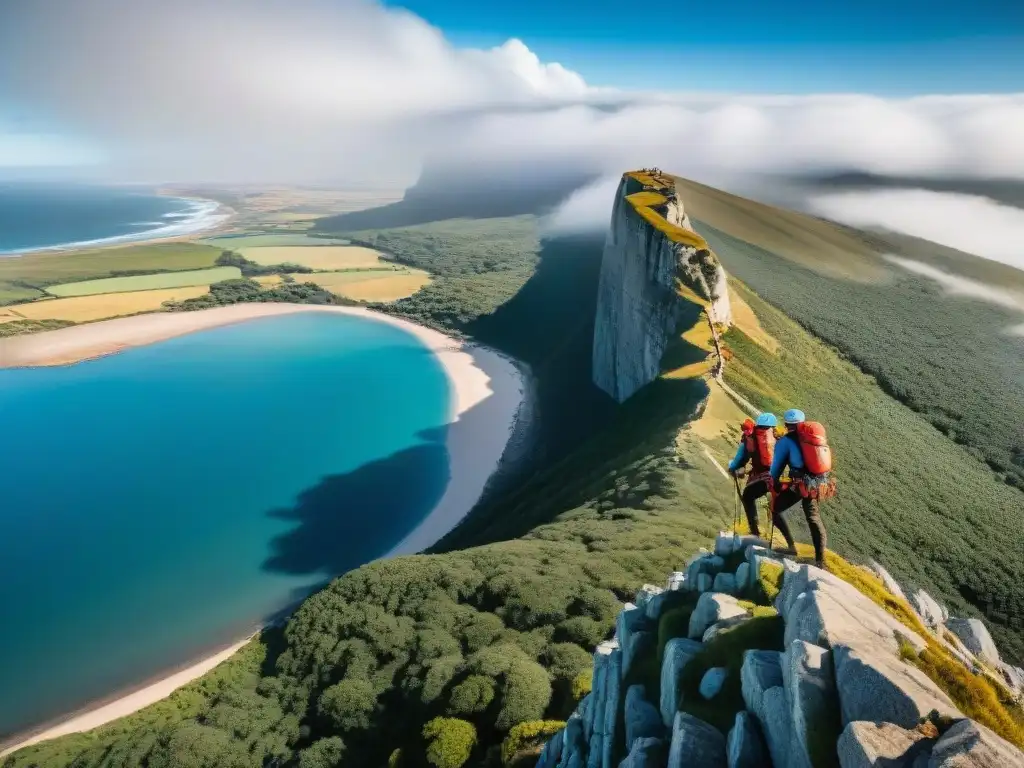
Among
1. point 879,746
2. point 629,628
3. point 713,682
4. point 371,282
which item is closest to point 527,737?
point 629,628

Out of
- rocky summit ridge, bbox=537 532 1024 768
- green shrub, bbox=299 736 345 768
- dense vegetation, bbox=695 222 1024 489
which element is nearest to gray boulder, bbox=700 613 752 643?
rocky summit ridge, bbox=537 532 1024 768

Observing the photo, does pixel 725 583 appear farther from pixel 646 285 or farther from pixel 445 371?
pixel 445 371

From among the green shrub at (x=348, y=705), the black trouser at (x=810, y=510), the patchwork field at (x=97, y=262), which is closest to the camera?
the black trouser at (x=810, y=510)

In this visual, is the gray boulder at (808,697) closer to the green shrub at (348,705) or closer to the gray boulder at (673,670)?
the gray boulder at (673,670)

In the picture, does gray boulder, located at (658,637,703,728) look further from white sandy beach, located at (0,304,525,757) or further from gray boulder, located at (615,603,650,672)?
white sandy beach, located at (0,304,525,757)

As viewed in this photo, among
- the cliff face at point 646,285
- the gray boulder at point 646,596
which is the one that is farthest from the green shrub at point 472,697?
the cliff face at point 646,285

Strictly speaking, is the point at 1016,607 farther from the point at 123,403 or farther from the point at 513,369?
the point at 123,403
